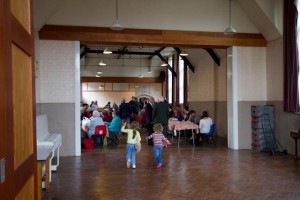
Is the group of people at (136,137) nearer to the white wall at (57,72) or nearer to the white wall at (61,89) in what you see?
the white wall at (61,89)

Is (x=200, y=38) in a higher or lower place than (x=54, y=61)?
higher

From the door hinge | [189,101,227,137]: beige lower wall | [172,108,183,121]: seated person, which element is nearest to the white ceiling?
[189,101,227,137]: beige lower wall

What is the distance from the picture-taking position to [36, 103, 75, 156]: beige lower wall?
7453 millimetres

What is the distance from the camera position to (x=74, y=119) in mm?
7551

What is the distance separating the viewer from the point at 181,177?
17.7 ft

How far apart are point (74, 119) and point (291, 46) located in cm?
543

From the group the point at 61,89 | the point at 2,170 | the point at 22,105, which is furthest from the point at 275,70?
the point at 2,170

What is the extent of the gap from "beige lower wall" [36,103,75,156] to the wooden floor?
404 mm

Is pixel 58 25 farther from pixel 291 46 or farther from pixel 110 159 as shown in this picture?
pixel 291 46

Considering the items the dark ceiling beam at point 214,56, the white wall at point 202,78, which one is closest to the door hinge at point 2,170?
the dark ceiling beam at point 214,56

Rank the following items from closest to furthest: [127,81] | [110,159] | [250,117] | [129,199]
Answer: [129,199] < [110,159] < [250,117] < [127,81]

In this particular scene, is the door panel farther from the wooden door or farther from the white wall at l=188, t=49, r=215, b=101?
the white wall at l=188, t=49, r=215, b=101

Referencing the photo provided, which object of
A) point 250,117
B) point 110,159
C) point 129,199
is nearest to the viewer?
point 129,199

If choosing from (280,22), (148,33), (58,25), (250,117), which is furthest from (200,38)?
(58,25)
